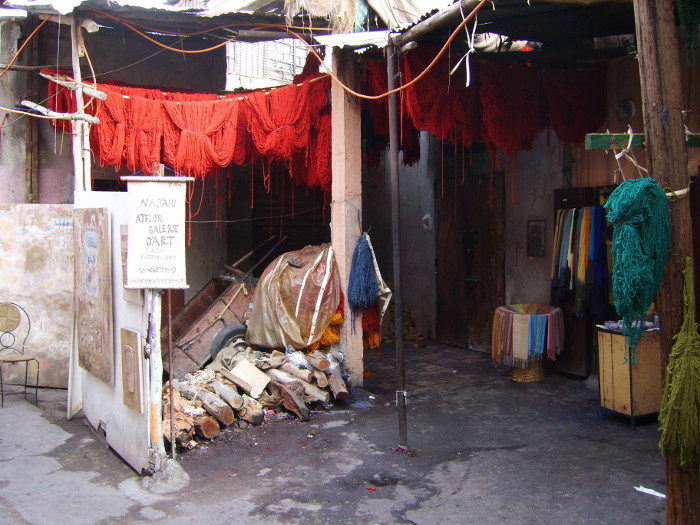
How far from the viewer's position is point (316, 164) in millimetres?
8484

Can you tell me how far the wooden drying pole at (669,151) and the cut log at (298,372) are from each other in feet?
14.7

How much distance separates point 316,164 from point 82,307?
3.45 metres

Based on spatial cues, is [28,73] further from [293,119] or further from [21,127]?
[293,119]

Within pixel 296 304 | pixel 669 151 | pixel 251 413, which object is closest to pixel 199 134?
pixel 296 304

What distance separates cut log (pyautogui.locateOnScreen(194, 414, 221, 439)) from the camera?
6.16 meters

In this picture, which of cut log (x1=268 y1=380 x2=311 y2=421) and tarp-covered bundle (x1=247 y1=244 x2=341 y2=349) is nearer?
cut log (x1=268 y1=380 x2=311 y2=421)

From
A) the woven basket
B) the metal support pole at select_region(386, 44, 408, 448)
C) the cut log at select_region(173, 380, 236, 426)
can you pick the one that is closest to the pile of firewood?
the cut log at select_region(173, 380, 236, 426)

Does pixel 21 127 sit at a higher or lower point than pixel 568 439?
higher

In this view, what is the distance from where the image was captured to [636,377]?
6449mm

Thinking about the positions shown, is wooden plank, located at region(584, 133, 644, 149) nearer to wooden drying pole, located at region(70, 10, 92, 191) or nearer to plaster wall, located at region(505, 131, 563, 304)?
plaster wall, located at region(505, 131, 563, 304)

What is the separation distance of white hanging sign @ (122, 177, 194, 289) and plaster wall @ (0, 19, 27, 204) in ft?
16.4

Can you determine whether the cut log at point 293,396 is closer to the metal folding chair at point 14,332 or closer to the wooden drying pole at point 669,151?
the metal folding chair at point 14,332

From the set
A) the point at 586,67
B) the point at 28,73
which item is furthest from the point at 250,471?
the point at 28,73

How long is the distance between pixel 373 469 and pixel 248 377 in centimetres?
216
